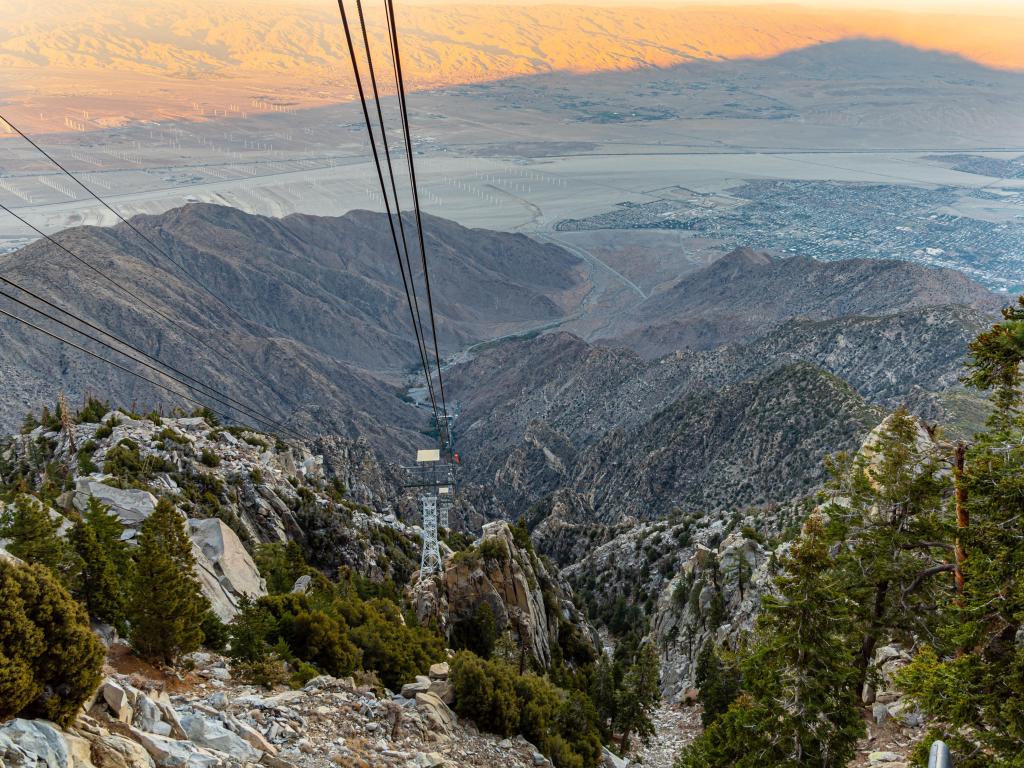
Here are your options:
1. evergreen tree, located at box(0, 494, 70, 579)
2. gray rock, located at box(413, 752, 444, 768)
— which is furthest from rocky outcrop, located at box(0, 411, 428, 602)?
gray rock, located at box(413, 752, 444, 768)

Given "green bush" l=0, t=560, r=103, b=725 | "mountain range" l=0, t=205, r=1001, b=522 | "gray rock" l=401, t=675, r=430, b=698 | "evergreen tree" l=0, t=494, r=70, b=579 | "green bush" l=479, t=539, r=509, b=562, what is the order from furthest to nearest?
1. "mountain range" l=0, t=205, r=1001, b=522
2. "green bush" l=479, t=539, r=509, b=562
3. "gray rock" l=401, t=675, r=430, b=698
4. "evergreen tree" l=0, t=494, r=70, b=579
5. "green bush" l=0, t=560, r=103, b=725

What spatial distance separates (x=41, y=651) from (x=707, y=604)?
40.7 meters

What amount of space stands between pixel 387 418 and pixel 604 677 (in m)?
112

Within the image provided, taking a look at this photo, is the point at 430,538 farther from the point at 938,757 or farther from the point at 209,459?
the point at 938,757

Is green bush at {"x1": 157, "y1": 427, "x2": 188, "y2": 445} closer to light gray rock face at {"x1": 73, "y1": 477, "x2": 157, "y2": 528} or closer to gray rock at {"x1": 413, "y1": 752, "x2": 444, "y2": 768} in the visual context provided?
light gray rock face at {"x1": 73, "y1": 477, "x2": 157, "y2": 528}

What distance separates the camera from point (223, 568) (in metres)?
31.2

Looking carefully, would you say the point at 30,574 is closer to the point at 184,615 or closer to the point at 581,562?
the point at 184,615

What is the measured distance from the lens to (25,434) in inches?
1976

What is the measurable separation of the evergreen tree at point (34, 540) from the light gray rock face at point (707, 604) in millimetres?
31056

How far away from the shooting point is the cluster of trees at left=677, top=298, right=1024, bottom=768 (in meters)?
14.0

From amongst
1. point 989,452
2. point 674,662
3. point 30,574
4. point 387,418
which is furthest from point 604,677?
point 387,418

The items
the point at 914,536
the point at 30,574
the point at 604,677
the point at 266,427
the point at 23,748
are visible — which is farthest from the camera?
the point at 266,427

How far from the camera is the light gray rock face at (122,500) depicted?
32.2m

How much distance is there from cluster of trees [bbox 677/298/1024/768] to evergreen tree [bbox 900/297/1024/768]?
0.03m
